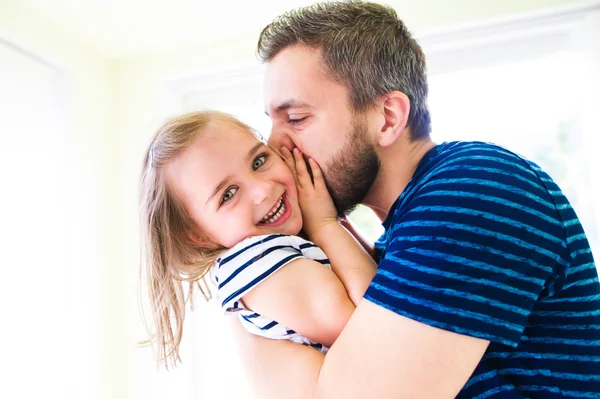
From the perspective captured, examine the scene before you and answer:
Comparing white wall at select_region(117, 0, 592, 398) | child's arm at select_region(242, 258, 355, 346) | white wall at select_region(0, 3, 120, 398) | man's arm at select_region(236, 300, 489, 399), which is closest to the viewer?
man's arm at select_region(236, 300, 489, 399)

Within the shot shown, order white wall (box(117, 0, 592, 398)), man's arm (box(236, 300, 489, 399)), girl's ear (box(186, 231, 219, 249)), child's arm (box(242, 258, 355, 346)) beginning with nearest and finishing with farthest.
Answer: man's arm (box(236, 300, 489, 399))
child's arm (box(242, 258, 355, 346))
girl's ear (box(186, 231, 219, 249))
white wall (box(117, 0, 592, 398))

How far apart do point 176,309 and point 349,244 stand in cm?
47

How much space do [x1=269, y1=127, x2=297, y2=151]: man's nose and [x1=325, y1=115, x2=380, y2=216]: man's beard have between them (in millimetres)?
111

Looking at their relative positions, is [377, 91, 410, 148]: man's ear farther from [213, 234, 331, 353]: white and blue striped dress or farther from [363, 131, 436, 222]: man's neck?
[213, 234, 331, 353]: white and blue striped dress

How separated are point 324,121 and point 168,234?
1.50ft

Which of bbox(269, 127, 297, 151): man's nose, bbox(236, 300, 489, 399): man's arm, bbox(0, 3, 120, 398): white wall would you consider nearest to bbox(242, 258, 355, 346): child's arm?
bbox(236, 300, 489, 399): man's arm

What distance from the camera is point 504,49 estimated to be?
231 cm

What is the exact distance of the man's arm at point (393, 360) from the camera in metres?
0.69

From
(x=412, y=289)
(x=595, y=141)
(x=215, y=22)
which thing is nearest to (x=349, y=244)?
(x=412, y=289)

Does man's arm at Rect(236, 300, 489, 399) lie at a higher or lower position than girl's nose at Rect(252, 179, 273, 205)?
lower

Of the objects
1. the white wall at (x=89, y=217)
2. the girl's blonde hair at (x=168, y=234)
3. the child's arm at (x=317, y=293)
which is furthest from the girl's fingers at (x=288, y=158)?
the white wall at (x=89, y=217)

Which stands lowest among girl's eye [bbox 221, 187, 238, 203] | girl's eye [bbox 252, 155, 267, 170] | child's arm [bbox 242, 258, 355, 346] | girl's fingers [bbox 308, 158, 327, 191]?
child's arm [bbox 242, 258, 355, 346]

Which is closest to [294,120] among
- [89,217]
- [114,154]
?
[89,217]

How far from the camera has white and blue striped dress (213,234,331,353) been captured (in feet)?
3.16
